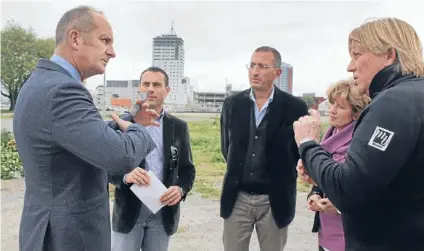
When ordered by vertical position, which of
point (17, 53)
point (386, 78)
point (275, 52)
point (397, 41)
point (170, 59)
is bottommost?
point (386, 78)

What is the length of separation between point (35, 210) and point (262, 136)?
2062mm

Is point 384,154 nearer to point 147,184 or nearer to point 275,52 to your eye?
point 147,184

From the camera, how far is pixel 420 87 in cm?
167

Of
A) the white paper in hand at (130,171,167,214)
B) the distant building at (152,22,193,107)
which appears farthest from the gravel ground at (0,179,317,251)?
the white paper in hand at (130,171,167,214)

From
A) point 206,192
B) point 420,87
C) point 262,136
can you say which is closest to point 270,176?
point 262,136

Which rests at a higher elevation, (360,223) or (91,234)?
(360,223)

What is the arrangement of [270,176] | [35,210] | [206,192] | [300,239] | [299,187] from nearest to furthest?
[35,210] → [270,176] → [300,239] → [206,192] → [299,187]

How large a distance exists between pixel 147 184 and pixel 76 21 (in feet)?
4.32

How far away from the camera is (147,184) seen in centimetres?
291

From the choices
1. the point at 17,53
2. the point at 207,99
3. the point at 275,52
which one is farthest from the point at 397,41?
the point at 207,99

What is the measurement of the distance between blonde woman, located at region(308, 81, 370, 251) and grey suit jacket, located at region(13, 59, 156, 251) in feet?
4.85

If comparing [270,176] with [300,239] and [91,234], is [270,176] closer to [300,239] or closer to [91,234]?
[91,234]

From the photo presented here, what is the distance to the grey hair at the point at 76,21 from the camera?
200 centimetres

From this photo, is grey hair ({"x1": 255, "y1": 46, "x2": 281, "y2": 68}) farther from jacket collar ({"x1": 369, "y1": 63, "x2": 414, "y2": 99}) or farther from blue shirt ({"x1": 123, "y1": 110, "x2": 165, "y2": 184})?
jacket collar ({"x1": 369, "y1": 63, "x2": 414, "y2": 99})
